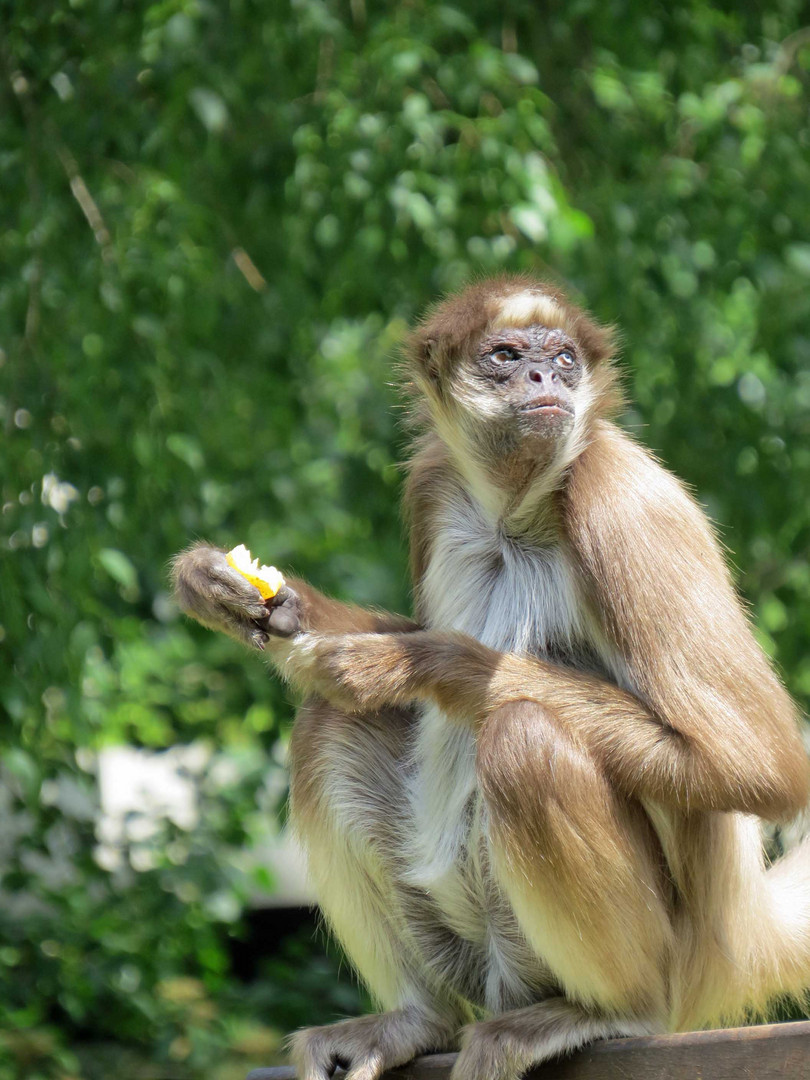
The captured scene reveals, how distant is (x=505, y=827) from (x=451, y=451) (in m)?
1.62

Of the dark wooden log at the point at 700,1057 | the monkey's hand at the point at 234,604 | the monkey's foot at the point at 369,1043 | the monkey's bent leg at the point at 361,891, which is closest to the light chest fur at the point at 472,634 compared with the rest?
the monkey's bent leg at the point at 361,891

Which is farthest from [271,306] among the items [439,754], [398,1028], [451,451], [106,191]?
[398,1028]

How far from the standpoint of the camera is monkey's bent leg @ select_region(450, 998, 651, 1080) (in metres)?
4.13

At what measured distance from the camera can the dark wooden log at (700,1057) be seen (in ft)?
12.5

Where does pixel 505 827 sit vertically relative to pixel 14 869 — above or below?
above

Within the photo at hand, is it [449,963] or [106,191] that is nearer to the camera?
[449,963]

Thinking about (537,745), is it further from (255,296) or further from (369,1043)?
(255,296)

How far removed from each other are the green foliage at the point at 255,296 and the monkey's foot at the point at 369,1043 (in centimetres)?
204

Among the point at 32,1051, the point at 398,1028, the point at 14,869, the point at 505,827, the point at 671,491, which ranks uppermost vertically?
the point at 671,491

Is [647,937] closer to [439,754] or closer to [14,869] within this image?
[439,754]

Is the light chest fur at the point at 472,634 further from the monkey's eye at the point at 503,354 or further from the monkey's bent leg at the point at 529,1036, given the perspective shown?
the monkey's eye at the point at 503,354

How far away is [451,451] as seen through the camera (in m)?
5.18

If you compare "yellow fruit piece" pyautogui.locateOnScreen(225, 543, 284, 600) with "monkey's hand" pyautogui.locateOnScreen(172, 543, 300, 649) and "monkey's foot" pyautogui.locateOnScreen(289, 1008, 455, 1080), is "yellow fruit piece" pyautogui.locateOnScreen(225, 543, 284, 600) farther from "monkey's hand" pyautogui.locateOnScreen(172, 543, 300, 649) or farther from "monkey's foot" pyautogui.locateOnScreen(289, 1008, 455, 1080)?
"monkey's foot" pyautogui.locateOnScreen(289, 1008, 455, 1080)

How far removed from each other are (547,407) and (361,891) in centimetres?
172
